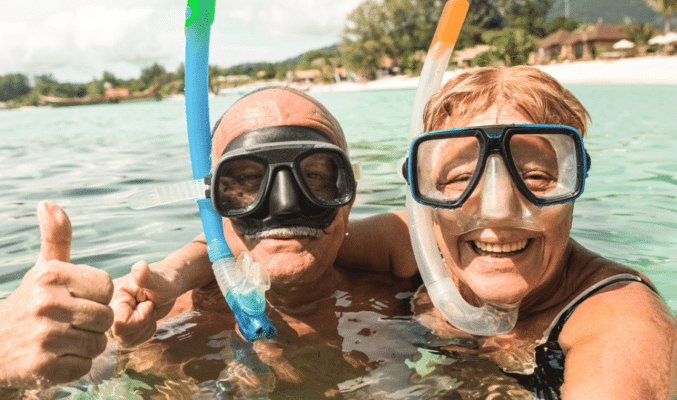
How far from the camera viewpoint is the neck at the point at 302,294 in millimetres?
2281

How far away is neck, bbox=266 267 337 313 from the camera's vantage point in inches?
89.8

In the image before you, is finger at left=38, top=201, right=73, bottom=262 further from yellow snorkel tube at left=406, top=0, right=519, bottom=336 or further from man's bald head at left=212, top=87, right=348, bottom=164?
yellow snorkel tube at left=406, top=0, right=519, bottom=336

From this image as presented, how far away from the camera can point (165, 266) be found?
2113mm

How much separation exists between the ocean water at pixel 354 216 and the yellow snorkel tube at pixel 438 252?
6.4 inches

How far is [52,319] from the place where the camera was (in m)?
1.30

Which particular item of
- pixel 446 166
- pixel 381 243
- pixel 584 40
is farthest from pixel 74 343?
pixel 584 40

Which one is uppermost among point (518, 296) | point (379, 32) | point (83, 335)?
point (379, 32)

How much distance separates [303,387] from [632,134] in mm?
8800

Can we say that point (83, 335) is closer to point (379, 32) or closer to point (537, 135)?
point (537, 135)

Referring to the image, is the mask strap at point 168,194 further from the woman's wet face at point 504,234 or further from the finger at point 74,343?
the woman's wet face at point 504,234

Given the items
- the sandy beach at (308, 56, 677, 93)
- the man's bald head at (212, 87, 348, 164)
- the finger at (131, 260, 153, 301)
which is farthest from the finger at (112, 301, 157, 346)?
the sandy beach at (308, 56, 677, 93)

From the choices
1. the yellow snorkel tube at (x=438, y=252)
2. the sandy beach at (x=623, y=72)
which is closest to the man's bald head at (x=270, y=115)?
the yellow snorkel tube at (x=438, y=252)

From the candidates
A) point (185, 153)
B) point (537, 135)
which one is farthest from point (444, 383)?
point (185, 153)

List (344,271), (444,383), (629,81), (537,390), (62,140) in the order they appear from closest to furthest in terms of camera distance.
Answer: (537,390) < (444,383) < (344,271) < (62,140) < (629,81)
